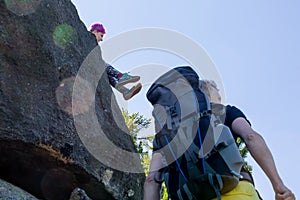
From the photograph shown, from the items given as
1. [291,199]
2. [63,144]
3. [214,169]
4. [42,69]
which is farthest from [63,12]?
[291,199]

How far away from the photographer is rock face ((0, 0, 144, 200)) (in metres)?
4.23

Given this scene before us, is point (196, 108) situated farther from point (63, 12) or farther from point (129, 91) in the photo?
point (129, 91)

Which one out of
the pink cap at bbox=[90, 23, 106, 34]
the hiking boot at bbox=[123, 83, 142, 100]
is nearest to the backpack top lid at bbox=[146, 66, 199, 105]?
the hiking boot at bbox=[123, 83, 142, 100]

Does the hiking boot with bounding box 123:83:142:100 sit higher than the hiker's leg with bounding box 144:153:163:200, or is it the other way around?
the hiking boot with bounding box 123:83:142:100

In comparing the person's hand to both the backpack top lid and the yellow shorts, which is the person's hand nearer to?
the yellow shorts

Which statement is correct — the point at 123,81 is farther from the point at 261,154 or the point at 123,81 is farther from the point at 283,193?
the point at 283,193

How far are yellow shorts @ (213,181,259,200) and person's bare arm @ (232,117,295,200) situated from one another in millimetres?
162

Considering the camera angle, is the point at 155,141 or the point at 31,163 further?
the point at 31,163

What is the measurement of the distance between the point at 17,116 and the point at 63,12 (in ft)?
6.20

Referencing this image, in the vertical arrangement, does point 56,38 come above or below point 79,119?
above

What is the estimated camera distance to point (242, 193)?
312 cm

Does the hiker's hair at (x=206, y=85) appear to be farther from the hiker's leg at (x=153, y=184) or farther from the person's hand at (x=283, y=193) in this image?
the person's hand at (x=283, y=193)

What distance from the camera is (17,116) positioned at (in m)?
4.15

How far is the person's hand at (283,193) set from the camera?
2.94 meters
